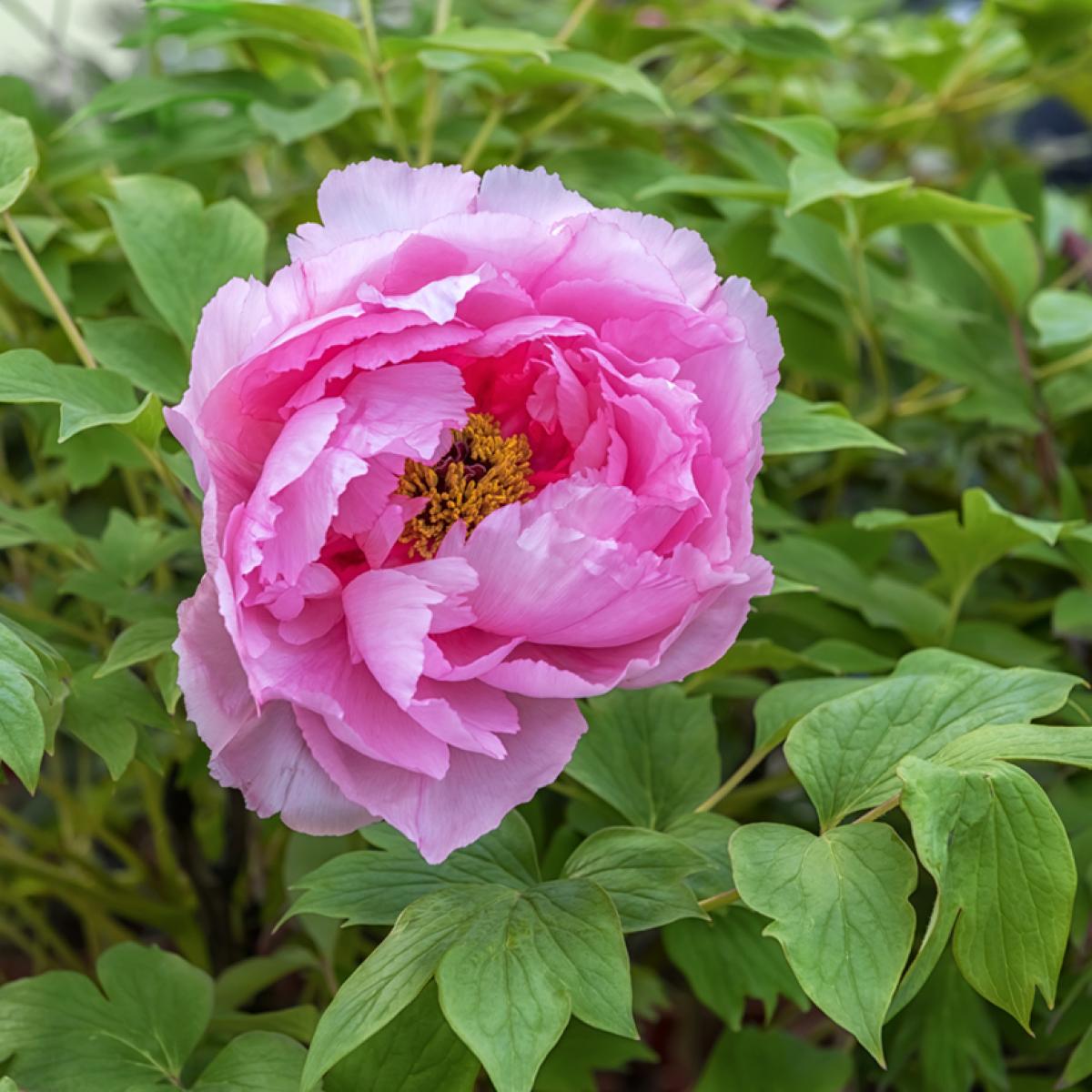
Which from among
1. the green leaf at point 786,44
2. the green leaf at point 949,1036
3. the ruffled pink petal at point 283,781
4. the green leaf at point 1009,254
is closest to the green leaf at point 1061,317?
the green leaf at point 1009,254

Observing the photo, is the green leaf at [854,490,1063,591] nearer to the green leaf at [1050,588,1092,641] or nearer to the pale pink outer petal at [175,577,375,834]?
the green leaf at [1050,588,1092,641]

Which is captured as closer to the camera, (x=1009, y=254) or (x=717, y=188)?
(x=717, y=188)

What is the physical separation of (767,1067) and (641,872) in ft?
0.61

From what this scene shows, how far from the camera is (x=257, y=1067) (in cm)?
34

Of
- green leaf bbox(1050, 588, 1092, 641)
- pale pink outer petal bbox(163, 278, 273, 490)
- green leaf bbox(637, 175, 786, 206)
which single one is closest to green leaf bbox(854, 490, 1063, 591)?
green leaf bbox(1050, 588, 1092, 641)

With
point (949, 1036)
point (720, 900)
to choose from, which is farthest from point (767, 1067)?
point (720, 900)

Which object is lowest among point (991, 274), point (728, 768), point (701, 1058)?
point (701, 1058)

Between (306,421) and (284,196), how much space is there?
35 cm

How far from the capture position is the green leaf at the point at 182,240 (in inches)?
17.7

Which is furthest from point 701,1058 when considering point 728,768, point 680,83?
point 680,83

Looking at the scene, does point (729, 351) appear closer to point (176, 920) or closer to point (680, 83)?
point (176, 920)

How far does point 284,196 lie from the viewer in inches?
25.1

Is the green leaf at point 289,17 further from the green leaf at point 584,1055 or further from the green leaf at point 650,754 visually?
the green leaf at point 584,1055

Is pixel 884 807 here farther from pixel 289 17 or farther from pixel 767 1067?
pixel 289 17
